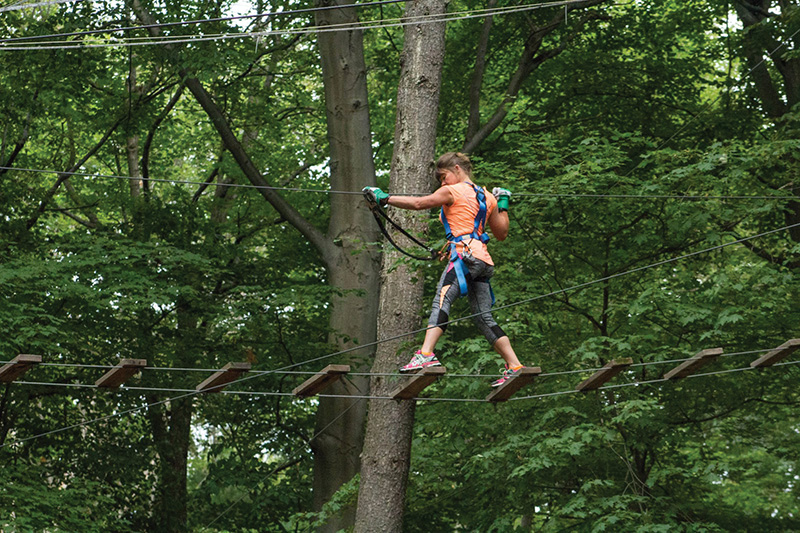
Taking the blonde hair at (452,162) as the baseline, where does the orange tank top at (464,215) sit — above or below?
below

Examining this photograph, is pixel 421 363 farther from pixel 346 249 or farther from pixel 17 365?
pixel 346 249

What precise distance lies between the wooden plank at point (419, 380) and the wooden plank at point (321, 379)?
368 millimetres

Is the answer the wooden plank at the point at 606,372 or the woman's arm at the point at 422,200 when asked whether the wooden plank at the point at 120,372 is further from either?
the wooden plank at the point at 606,372

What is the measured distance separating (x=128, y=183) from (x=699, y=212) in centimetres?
968

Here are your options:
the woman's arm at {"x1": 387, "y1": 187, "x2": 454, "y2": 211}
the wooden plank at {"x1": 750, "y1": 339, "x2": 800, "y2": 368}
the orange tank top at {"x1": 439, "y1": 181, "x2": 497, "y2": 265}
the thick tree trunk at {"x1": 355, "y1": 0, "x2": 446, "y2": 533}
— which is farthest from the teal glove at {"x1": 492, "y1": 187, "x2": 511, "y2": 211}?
the thick tree trunk at {"x1": 355, "y1": 0, "x2": 446, "y2": 533}

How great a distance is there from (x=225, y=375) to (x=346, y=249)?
5646mm

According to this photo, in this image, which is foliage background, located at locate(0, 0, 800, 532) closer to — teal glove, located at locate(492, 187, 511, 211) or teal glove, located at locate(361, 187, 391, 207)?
teal glove, located at locate(492, 187, 511, 211)

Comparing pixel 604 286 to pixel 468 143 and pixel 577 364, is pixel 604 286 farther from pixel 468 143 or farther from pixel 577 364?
pixel 468 143

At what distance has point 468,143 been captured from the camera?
1149 cm

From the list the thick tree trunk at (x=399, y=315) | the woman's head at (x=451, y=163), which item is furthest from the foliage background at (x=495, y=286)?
the woman's head at (x=451, y=163)

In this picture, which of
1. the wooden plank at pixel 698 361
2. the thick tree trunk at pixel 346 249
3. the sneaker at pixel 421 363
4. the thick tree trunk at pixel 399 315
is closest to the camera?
the wooden plank at pixel 698 361

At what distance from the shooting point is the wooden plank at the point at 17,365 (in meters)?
5.59

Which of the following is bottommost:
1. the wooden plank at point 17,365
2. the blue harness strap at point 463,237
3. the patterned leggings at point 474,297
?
the wooden plank at point 17,365

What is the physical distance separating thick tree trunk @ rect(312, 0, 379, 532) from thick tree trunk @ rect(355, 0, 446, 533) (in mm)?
2338
